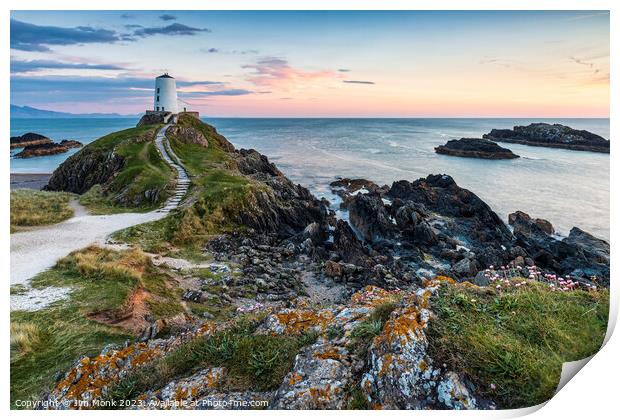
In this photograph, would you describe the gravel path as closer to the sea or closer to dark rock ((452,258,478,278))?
the sea

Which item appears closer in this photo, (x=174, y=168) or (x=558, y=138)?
(x=558, y=138)

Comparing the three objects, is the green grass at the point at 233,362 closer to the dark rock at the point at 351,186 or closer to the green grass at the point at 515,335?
the green grass at the point at 515,335

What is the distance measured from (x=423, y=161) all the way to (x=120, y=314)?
2733 centimetres

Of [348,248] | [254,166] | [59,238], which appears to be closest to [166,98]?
[254,166]

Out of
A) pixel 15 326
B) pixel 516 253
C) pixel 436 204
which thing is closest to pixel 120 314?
pixel 15 326

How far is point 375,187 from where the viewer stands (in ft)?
87.1

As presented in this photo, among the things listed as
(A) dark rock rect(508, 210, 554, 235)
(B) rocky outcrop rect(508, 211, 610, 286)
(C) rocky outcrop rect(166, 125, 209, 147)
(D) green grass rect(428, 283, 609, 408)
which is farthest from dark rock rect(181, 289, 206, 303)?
(C) rocky outcrop rect(166, 125, 209, 147)

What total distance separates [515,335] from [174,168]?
17.7m

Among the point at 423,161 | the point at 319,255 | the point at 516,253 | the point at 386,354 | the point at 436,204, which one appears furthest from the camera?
the point at 423,161

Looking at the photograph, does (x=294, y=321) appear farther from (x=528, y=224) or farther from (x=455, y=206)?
(x=455, y=206)

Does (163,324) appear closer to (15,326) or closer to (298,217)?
(15,326)

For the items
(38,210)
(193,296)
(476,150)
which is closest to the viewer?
(193,296)

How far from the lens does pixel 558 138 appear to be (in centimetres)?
1335
